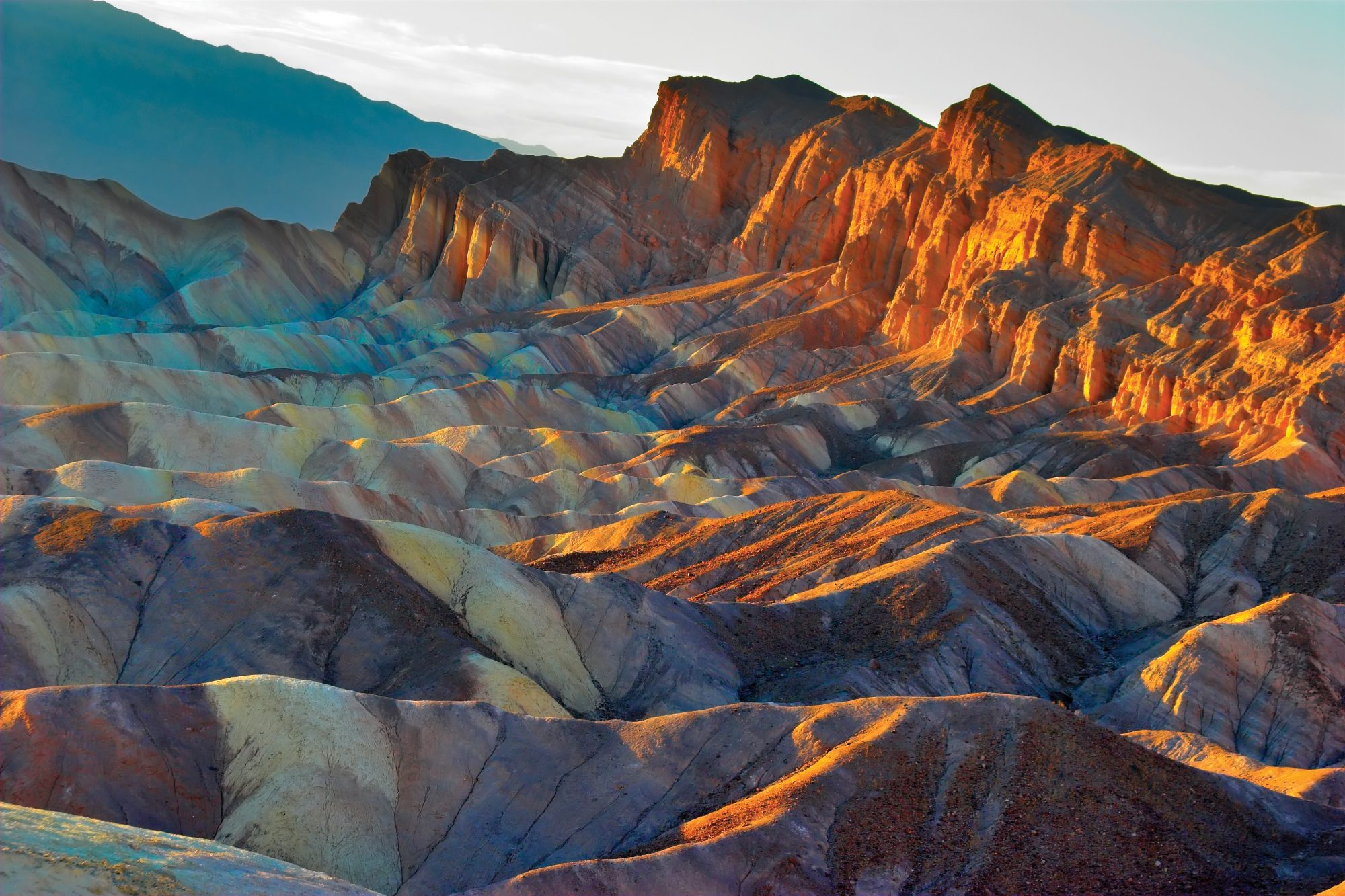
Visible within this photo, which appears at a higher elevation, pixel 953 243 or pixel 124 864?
pixel 953 243

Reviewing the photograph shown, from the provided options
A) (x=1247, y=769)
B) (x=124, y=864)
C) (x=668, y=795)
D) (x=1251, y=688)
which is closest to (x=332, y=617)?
(x=668, y=795)

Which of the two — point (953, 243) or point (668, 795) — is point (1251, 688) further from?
point (953, 243)

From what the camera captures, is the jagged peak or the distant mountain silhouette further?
the distant mountain silhouette

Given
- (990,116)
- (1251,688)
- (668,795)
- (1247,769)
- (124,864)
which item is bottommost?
(668,795)

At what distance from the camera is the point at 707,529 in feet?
179

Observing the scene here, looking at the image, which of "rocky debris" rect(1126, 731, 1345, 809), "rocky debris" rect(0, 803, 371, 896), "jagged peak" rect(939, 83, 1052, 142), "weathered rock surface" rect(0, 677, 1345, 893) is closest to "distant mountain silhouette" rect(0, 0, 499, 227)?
"jagged peak" rect(939, 83, 1052, 142)

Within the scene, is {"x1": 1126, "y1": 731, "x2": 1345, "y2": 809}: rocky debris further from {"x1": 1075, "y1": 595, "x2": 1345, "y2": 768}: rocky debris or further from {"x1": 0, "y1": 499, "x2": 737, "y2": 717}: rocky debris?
{"x1": 0, "y1": 499, "x2": 737, "y2": 717}: rocky debris

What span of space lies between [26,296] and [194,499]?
199 feet

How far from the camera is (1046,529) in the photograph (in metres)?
54.8

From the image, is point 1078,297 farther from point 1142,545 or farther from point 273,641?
point 273,641

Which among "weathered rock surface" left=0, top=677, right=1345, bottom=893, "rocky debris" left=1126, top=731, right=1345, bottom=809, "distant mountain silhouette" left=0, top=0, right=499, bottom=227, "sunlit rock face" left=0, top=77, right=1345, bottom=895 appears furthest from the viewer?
"distant mountain silhouette" left=0, top=0, right=499, bottom=227

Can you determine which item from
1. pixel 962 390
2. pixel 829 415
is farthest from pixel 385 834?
pixel 962 390

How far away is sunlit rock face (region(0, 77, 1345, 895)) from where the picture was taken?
2628 cm

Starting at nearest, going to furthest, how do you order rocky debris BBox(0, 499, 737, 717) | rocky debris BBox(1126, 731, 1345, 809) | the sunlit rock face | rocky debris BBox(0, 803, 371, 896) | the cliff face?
rocky debris BBox(0, 803, 371, 896), the sunlit rock face, rocky debris BBox(1126, 731, 1345, 809), rocky debris BBox(0, 499, 737, 717), the cliff face
